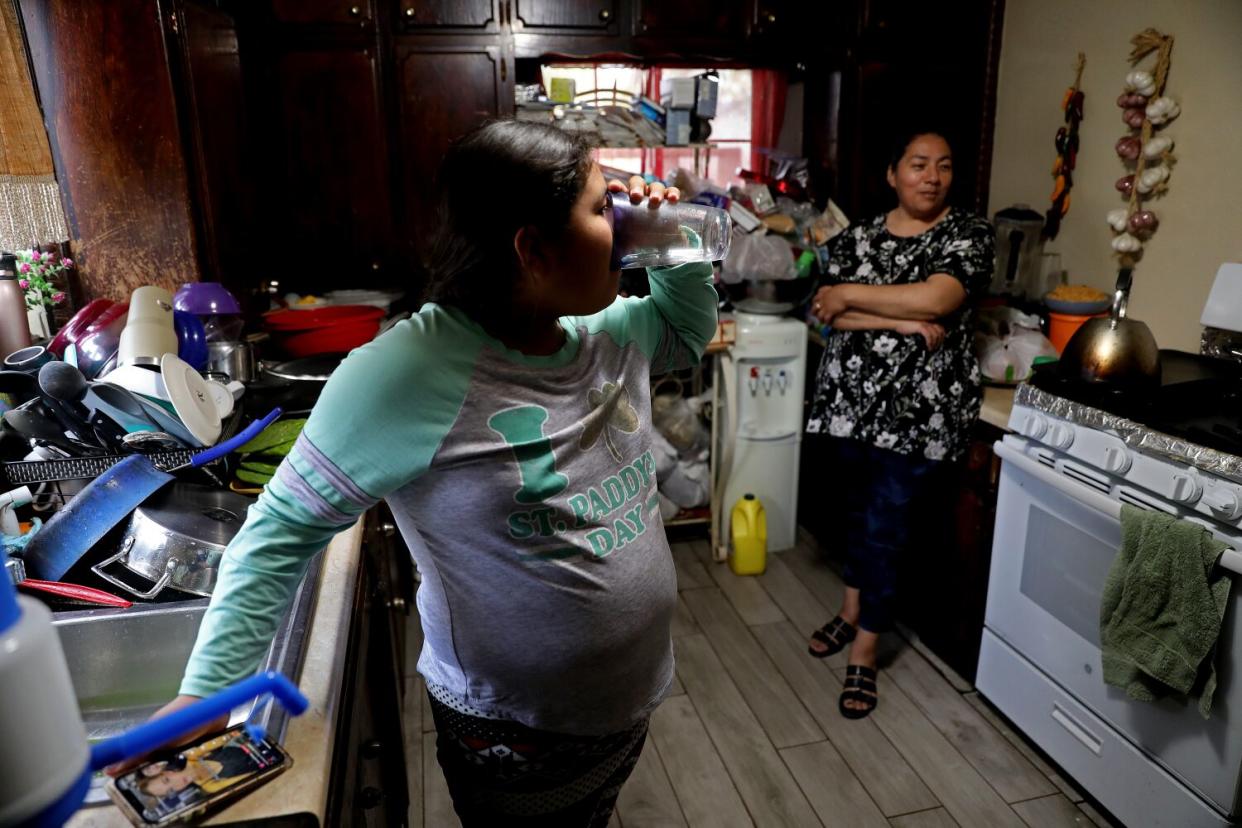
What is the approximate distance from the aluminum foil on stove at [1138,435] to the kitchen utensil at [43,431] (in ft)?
6.23

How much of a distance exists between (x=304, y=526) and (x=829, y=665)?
204cm

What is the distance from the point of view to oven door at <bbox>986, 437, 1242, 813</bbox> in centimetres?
157

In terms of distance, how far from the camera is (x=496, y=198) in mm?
837

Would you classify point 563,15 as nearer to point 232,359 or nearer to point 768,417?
point 768,417

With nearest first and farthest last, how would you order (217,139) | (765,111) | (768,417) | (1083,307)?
(217,139)
(1083,307)
(768,417)
(765,111)

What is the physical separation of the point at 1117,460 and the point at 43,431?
2004 mm

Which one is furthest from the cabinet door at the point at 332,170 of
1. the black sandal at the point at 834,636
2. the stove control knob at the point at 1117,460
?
the stove control knob at the point at 1117,460

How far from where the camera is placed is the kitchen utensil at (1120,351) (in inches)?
71.6

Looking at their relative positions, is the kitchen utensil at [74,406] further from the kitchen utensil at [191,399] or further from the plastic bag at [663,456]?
the plastic bag at [663,456]

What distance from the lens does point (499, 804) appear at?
107 cm

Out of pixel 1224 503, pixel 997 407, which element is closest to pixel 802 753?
pixel 997 407

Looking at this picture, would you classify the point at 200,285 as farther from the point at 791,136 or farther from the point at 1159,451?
the point at 791,136

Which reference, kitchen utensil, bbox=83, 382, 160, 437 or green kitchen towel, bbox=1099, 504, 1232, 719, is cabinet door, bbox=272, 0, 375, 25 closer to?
kitchen utensil, bbox=83, 382, 160, 437

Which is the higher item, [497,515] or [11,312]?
[11,312]
